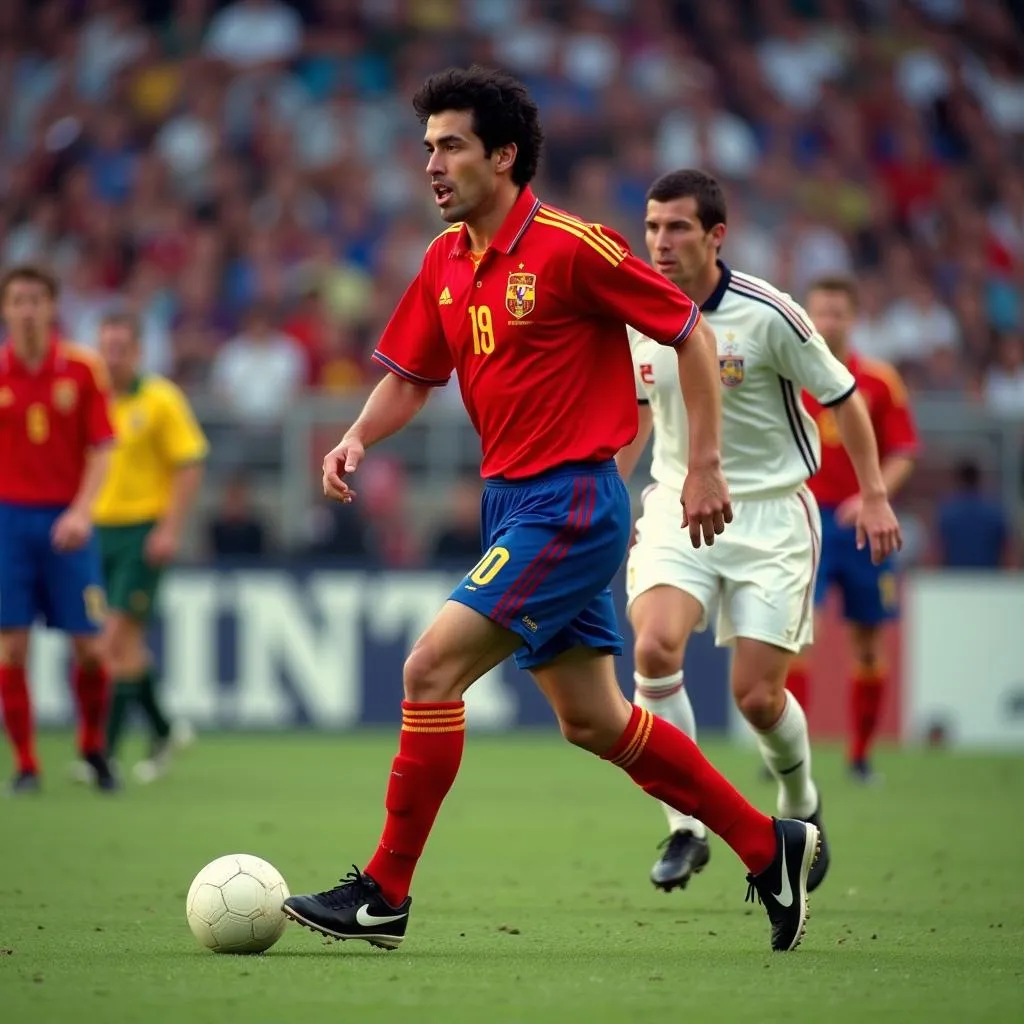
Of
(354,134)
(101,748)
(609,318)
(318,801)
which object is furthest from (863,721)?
(354,134)

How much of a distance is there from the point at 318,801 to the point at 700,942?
511 cm

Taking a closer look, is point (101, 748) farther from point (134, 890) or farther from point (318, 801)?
point (134, 890)

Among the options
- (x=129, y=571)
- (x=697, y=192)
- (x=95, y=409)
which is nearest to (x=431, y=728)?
(x=697, y=192)

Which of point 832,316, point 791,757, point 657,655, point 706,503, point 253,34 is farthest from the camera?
point 253,34

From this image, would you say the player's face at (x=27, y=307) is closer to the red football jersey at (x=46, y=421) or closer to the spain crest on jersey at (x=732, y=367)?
the red football jersey at (x=46, y=421)

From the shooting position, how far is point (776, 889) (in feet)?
19.6

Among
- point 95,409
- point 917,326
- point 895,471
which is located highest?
point 917,326

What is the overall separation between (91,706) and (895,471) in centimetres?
495

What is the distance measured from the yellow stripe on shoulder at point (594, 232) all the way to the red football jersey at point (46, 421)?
219 inches

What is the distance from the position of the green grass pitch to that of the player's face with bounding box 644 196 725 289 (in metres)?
2.42

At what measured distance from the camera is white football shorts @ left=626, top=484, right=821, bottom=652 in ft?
24.0

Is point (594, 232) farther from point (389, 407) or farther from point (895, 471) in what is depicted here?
point (895, 471)

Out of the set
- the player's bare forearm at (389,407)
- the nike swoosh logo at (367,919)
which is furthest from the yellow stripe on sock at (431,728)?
the player's bare forearm at (389,407)

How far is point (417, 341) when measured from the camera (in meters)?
6.16
